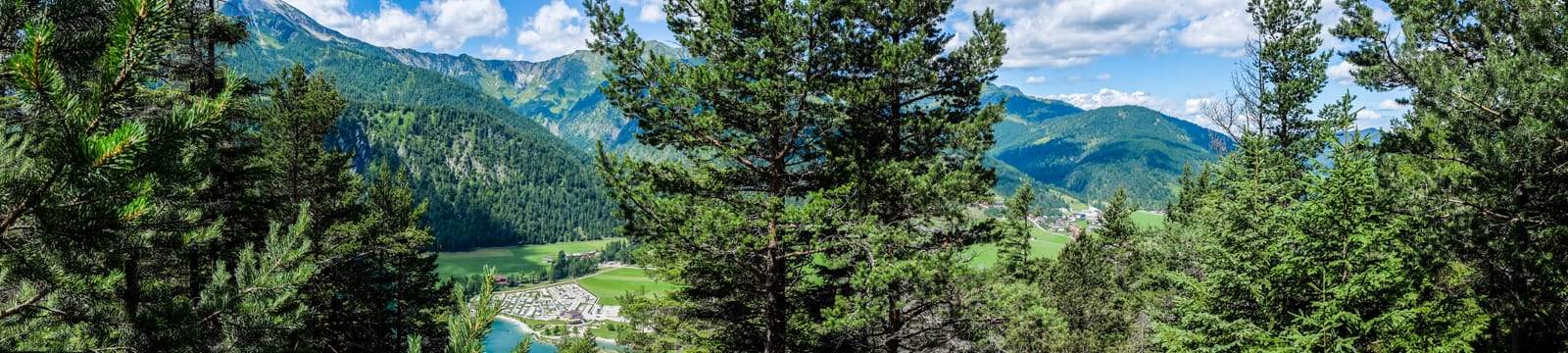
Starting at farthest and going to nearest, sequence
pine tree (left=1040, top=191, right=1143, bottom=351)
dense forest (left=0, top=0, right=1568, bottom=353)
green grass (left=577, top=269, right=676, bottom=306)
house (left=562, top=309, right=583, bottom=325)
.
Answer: green grass (left=577, top=269, right=676, bottom=306) → house (left=562, top=309, right=583, bottom=325) → pine tree (left=1040, top=191, right=1143, bottom=351) → dense forest (left=0, top=0, right=1568, bottom=353)

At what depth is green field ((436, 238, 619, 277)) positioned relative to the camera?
490 feet

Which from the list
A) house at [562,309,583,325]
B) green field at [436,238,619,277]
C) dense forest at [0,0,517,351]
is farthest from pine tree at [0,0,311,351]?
green field at [436,238,619,277]

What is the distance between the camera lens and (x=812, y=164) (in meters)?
11.8

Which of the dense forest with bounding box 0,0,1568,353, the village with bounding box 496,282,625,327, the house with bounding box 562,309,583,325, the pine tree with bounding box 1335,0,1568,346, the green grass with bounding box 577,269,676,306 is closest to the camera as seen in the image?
the pine tree with bounding box 1335,0,1568,346

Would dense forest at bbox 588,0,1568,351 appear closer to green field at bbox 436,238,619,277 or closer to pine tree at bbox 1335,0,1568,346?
pine tree at bbox 1335,0,1568,346

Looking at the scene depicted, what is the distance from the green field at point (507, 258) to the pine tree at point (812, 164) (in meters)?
141

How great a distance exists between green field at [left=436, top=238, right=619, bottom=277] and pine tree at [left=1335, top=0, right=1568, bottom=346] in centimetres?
14753

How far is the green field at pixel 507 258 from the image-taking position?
14925 cm

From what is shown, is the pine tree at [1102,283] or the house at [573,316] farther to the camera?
the house at [573,316]

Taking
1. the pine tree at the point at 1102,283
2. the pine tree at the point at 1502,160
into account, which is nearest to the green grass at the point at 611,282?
the pine tree at the point at 1102,283

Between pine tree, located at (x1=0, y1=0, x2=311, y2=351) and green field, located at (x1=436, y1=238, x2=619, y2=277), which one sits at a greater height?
pine tree, located at (x1=0, y1=0, x2=311, y2=351)

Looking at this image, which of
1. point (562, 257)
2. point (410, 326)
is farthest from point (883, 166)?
point (562, 257)

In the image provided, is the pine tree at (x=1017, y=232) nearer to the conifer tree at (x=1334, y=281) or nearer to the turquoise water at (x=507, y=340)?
the conifer tree at (x=1334, y=281)

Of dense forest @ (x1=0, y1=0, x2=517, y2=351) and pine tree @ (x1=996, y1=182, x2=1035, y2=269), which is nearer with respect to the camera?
dense forest @ (x1=0, y1=0, x2=517, y2=351)
